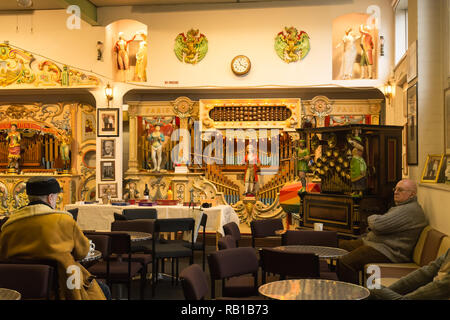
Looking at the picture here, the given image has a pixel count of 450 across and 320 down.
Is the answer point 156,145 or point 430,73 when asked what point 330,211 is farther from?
point 156,145

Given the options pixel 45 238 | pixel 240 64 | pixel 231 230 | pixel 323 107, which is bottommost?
pixel 231 230

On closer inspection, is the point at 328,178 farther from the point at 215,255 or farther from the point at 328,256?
the point at 215,255

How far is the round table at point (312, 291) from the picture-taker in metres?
3.24

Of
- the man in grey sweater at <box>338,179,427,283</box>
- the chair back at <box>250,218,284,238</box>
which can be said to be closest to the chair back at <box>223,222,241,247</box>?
the chair back at <box>250,218,284,238</box>

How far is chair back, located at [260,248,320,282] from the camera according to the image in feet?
13.7

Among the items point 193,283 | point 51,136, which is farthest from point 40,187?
point 51,136

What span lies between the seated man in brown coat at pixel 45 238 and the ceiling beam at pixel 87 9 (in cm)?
776

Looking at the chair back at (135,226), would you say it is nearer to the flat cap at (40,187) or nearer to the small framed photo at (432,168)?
the flat cap at (40,187)

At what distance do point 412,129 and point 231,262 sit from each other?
441 cm

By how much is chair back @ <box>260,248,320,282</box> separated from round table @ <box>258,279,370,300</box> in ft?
1.78

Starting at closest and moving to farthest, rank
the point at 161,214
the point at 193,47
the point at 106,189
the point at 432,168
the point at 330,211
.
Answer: the point at 432,168 < the point at 330,211 < the point at 161,214 < the point at 193,47 < the point at 106,189

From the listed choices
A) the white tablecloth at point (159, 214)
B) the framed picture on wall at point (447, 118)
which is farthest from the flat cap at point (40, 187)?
Answer: the framed picture on wall at point (447, 118)

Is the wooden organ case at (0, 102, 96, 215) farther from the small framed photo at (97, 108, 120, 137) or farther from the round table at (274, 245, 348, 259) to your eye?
the round table at (274, 245, 348, 259)

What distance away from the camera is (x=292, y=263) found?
13.9ft
